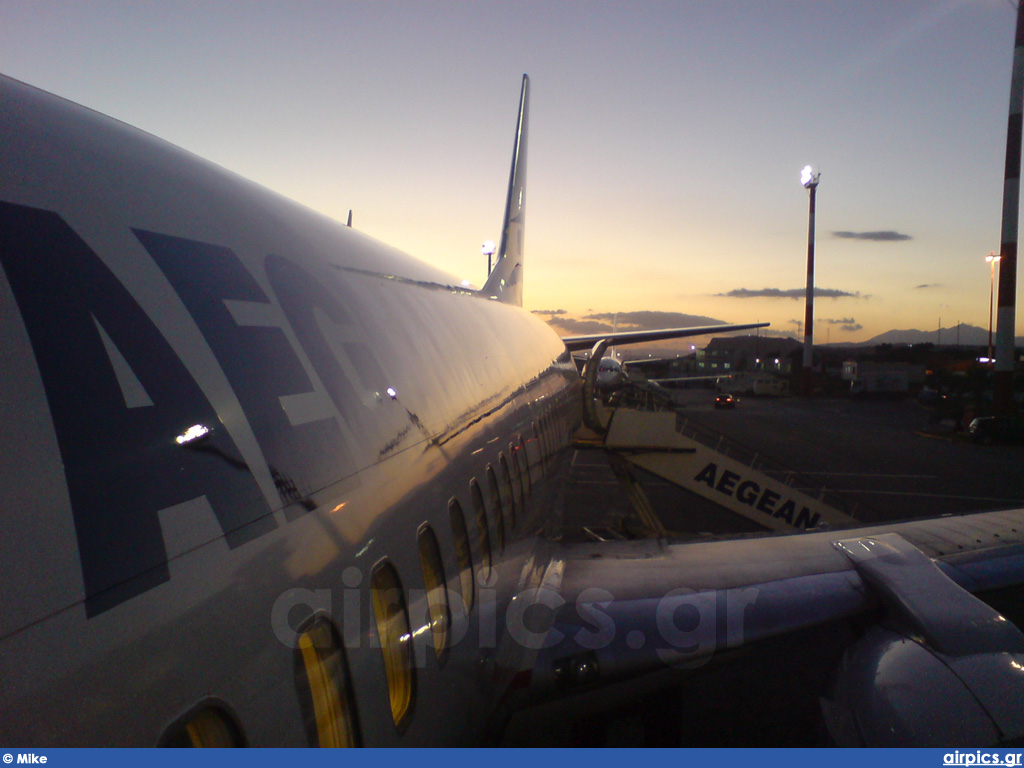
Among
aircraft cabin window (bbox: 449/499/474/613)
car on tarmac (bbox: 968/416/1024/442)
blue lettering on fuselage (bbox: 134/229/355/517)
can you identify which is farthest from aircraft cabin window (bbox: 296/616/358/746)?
car on tarmac (bbox: 968/416/1024/442)

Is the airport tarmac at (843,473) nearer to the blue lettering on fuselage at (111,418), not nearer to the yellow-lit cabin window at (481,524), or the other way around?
the yellow-lit cabin window at (481,524)

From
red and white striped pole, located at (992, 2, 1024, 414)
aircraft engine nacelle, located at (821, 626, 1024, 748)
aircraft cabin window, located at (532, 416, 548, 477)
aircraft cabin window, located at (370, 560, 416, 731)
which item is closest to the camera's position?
aircraft cabin window, located at (370, 560, 416, 731)

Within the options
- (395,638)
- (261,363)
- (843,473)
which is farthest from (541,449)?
(843,473)

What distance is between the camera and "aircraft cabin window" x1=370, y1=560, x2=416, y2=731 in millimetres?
2453

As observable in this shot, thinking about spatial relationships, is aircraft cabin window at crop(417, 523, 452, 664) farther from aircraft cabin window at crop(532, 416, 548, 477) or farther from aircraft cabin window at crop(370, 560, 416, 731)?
aircraft cabin window at crop(532, 416, 548, 477)

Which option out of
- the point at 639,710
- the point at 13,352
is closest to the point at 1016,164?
the point at 639,710

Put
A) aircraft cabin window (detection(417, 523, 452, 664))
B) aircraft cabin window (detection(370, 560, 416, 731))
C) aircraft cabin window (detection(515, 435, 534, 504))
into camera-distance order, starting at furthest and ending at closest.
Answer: aircraft cabin window (detection(515, 435, 534, 504)) < aircraft cabin window (detection(417, 523, 452, 664)) < aircraft cabin window (detection(370, 560, 416, 731))

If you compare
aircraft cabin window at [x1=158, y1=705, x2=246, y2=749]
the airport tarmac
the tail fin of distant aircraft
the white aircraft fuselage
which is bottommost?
the airport tarmac

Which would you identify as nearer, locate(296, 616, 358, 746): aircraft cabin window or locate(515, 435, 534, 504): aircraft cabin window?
locate(296, 616, 358, 746): aircraft cabin window

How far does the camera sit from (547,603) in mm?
4836

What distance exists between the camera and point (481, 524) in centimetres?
432

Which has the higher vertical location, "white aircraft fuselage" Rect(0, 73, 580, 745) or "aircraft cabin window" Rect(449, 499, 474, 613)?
"white aircraft fuselage" Rect(0, 73, 580, 745)

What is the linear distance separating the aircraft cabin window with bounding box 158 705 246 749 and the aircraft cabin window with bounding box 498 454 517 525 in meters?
3.63

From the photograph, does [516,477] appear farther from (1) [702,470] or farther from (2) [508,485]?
(1) [702,470]
